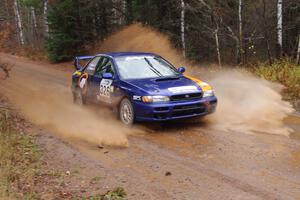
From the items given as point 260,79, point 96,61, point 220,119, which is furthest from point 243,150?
point 260,79

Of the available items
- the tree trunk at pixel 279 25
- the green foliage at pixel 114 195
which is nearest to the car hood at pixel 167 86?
the green foliage at pixel 114 195

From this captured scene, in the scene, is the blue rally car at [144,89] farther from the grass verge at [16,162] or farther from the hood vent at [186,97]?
the grass verge at [16,162]

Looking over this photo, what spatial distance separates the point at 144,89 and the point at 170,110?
717 millimetres

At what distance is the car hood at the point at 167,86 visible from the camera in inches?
368

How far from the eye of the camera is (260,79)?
14477mm

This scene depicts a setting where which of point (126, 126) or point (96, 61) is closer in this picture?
point (126, 126)

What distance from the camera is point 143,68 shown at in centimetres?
1059

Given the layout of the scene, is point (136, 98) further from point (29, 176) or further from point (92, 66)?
point (29, 176)

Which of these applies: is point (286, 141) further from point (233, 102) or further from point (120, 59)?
point (120, 59)

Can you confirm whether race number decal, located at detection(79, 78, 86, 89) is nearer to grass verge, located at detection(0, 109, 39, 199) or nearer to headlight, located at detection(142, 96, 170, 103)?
grass verge, located at detection(0, 109, 39, 199)

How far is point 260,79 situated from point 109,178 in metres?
9.06

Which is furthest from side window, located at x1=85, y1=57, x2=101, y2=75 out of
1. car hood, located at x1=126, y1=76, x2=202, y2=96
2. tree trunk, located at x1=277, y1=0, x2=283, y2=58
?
tree trunk, located at x1=277, y1=0, x2=283, y2=58

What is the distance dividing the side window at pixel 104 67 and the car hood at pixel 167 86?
105 centimetres

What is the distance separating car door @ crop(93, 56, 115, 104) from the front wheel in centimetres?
49
